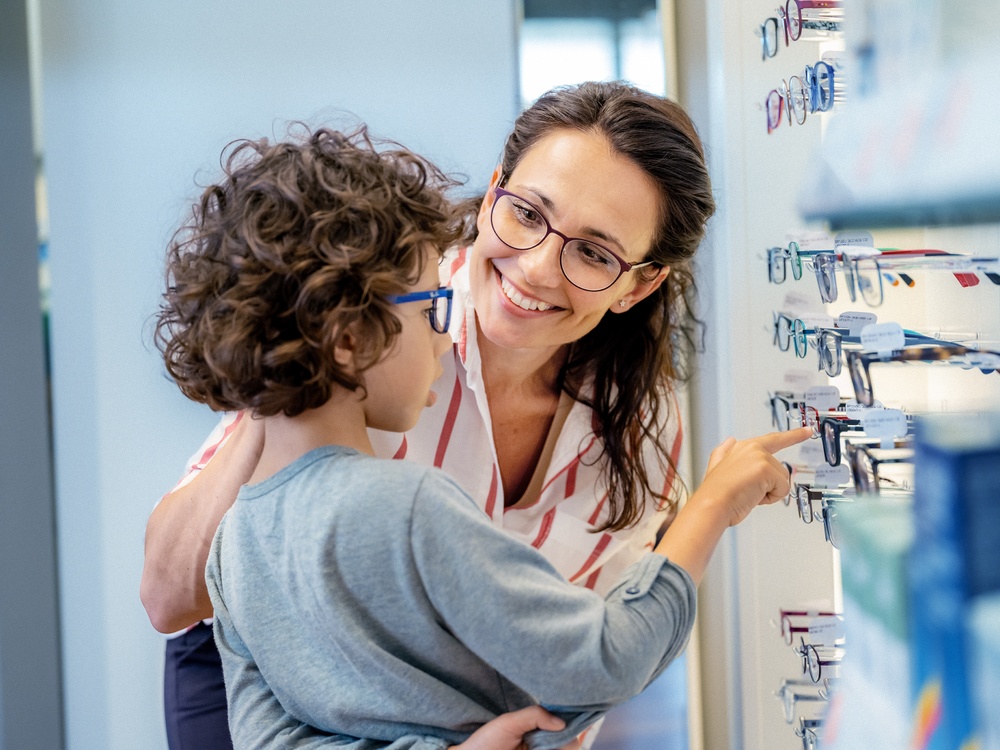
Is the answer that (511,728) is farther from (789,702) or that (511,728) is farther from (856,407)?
(789,702)

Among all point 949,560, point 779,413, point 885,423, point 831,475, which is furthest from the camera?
point 779,413

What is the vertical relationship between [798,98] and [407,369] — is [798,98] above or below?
above

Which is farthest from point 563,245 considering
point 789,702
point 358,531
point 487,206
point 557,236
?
point 789,702

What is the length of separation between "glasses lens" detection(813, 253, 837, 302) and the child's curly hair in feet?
1.89

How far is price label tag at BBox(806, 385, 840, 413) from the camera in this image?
1.28 metres

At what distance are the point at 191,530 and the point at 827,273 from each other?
3.01 ft

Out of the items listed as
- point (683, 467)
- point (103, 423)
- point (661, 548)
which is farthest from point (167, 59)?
point (661, 548)

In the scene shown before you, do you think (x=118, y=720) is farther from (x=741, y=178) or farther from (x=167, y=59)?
(x=741, y=178)

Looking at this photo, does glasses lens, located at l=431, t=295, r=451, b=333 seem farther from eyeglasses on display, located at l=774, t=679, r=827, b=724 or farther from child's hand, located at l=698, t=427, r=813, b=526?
eyeglasses on display, located at l=774, t=679, r=827, b=724

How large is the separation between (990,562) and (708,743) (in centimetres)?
193

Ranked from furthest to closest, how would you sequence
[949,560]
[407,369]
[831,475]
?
[831,475] < [407,369] < [949,560]

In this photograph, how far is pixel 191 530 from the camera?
1.22m

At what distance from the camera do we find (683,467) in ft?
7.21

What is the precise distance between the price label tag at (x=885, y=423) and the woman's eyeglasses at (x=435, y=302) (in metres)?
0.52
